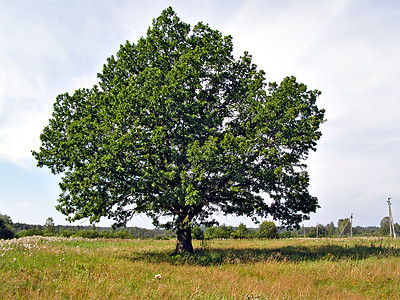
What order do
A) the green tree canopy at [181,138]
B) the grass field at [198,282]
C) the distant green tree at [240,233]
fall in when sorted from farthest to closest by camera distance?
the distant green tree at [240,233] < the green tree canopy at [181,138] < the grass field at [198,282]

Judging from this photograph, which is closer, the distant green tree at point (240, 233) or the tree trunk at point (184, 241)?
the tree trunk at point (184, 241)

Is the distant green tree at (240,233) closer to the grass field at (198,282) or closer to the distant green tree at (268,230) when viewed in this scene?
the distant green tree at (268,230)

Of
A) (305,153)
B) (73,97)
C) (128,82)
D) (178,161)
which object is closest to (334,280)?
(305,153)

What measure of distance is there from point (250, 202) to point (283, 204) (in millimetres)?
2319

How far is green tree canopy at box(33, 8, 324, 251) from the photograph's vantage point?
48.0 ft

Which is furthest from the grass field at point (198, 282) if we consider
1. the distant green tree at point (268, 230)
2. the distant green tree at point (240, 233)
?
the distant green tree at point (268, 230)

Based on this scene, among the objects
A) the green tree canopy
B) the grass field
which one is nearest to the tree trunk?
the green tree canopy

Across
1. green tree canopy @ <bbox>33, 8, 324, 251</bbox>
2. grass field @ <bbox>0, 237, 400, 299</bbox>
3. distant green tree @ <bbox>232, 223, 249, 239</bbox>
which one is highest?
green tree canopy @ <bbox>33, 8, 324, 251</bbox>

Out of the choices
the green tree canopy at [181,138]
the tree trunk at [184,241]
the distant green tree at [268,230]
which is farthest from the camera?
the distant green tree at [268,230]

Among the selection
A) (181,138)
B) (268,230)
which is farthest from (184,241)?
(268,230)

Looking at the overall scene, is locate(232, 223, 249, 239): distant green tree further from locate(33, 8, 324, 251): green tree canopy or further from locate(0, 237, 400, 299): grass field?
locate(0, 237, 400, 299): grass field

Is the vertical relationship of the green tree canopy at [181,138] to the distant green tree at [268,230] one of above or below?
above

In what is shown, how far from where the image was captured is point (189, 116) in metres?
15.4

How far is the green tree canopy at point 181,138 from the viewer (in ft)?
48.0
